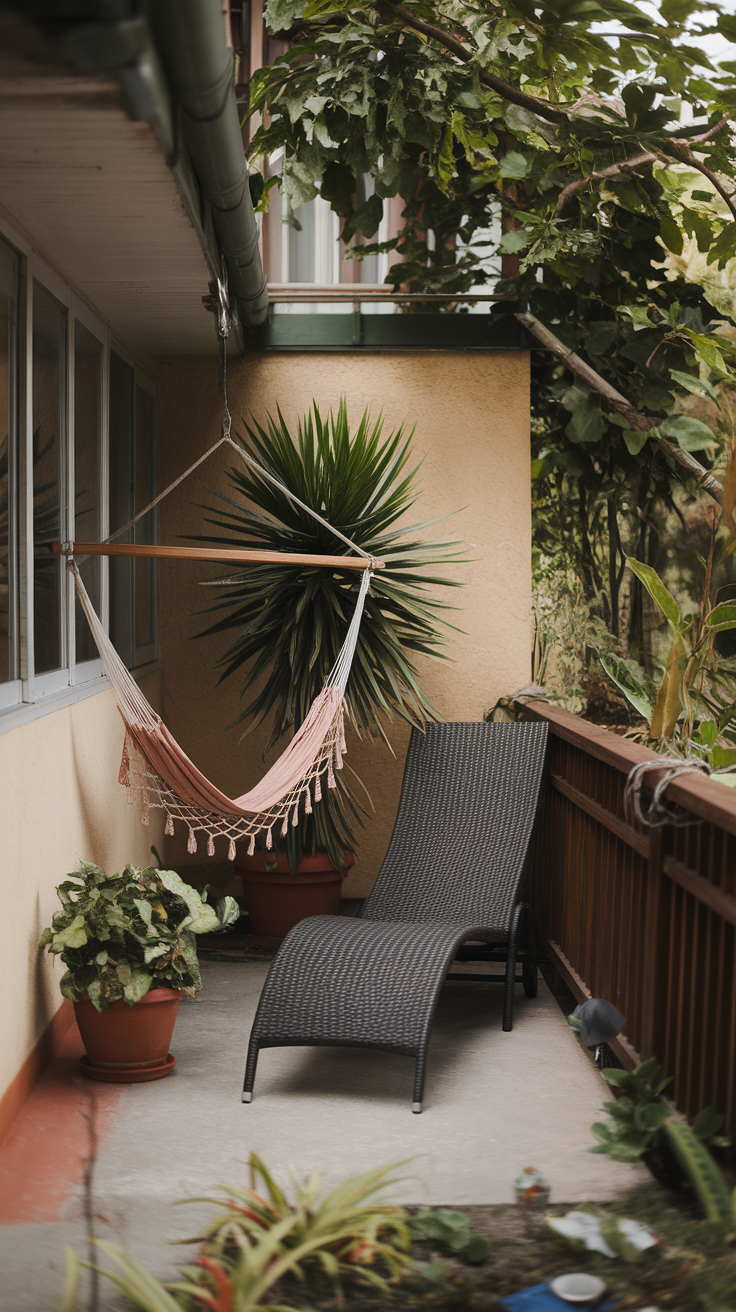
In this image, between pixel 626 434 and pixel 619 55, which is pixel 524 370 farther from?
pixel 619 55

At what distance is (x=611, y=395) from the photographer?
15.6ft

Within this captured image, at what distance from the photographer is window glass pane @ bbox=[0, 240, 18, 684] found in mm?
2572

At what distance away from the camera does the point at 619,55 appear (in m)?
3.73

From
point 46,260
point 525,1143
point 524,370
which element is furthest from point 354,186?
point 525,1143

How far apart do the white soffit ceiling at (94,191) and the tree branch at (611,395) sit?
154 cm

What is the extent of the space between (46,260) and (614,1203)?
2.67 meters

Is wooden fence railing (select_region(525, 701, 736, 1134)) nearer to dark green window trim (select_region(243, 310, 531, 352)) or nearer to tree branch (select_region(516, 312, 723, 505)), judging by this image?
tree branch (select_region(516, 312, 723, 505))

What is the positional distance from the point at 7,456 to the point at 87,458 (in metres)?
0.99

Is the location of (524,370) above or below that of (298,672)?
above

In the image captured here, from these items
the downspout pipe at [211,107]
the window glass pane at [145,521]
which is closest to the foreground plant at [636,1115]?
the downspout pipe at [211,107]

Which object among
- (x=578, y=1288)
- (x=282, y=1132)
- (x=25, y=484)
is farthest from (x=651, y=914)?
(x=25, y=484)

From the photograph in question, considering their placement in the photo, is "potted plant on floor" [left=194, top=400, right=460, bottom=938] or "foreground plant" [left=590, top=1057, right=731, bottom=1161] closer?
"foreground plant" [left=590, top=1057, right=731, bottom=1161]

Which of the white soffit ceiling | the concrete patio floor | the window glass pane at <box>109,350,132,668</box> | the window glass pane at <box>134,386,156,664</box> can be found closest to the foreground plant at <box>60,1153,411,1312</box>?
the concrete patio floor

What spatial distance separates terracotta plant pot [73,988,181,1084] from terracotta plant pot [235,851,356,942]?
1.34 meters
